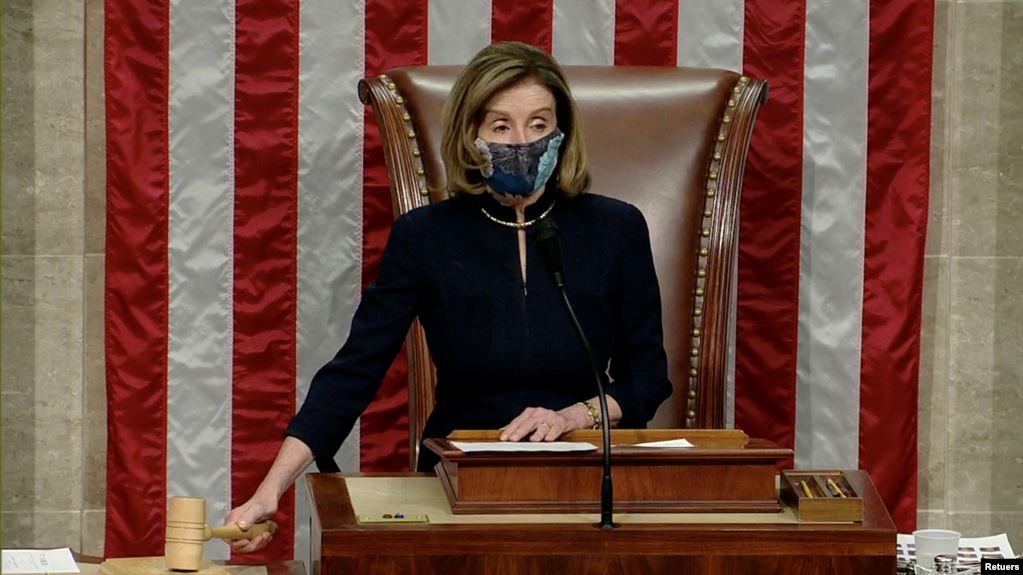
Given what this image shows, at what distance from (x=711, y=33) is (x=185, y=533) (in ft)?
6.90

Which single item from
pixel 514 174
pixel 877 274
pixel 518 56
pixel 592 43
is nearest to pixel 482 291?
pixel 514 174

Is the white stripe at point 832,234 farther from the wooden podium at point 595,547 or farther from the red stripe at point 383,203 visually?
the wooden podium at point 595,547

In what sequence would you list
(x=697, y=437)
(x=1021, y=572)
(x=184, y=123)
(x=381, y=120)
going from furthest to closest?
1. (x=184, y=123)
2. (x=381, y=120)
3. (x=697, y=437)
4. (x=1021, y=572)

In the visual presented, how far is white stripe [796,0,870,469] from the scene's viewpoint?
3.48 m

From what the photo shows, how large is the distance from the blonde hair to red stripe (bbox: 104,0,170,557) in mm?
998

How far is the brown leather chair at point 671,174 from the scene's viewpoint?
3.07 meters

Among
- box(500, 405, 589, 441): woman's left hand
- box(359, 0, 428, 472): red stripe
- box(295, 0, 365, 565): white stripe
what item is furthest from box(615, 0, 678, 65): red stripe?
box(500, 405, 589, 441): woman's left hand

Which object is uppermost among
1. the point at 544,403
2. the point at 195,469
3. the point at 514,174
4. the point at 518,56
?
the point at 518,56

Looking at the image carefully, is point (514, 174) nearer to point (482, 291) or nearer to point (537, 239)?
point (482, 291)

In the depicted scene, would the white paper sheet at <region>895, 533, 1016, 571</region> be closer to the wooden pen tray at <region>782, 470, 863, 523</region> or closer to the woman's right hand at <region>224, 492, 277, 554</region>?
the wooden pen tray at <region>782, 470, 863, 523</region>

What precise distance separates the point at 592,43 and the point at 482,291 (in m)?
1.05

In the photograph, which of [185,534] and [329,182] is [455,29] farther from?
[185,534]

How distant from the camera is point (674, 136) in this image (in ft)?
10.2

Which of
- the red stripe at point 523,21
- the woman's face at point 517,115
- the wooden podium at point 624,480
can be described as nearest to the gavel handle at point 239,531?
the wooden podium at point 624,480
